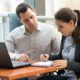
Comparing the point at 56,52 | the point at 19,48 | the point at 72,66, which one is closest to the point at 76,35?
the point at 72,66

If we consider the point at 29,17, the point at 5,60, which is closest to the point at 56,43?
the point at 29,17

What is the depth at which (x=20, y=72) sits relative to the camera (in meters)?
2.06

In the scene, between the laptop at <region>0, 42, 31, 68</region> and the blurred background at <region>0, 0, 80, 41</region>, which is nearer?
the laptop at <region>0, 42, 31, 68</region>

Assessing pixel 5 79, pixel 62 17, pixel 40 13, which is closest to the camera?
pixel 5 79

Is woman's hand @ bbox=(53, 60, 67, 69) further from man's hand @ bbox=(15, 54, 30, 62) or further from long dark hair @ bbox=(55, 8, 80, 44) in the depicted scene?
man's hand @ bbox=(15, 54, 30, 62)

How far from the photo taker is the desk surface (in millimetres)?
1958

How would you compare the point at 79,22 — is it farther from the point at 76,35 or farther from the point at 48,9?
the point at 48,9

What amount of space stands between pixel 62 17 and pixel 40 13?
2.18 m

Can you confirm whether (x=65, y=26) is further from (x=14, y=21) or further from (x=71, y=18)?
(x=14, y=21)

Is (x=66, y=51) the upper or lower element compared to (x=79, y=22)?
lower

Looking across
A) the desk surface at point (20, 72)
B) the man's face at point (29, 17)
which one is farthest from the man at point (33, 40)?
the desk surface at point (20, 72)

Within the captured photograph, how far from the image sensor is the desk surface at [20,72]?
196 cm

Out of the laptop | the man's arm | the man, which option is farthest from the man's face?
the laptop

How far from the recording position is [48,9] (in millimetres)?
4637
